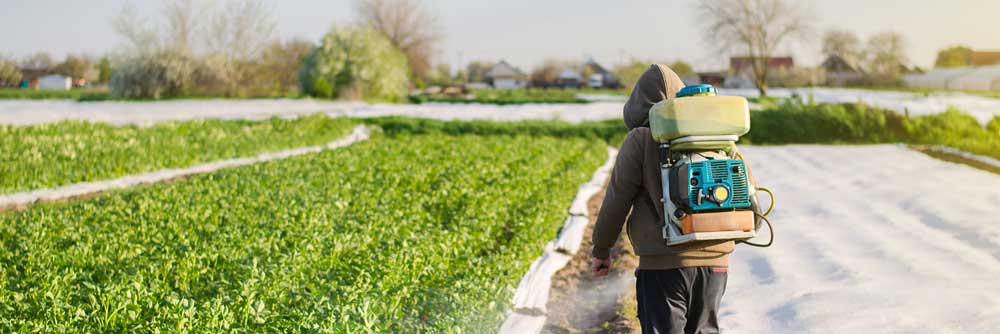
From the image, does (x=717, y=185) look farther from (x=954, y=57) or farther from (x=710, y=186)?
(x=954, y=57)

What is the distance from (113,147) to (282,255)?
320 inches

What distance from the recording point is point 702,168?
102 inches

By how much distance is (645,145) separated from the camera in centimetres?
281

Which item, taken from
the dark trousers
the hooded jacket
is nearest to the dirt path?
the dark trousers

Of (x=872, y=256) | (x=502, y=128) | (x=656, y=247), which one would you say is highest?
(x=656, y=247)

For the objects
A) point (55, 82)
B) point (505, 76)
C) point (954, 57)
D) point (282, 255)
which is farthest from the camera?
point (505, 76)

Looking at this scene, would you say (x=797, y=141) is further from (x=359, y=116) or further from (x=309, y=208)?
(x=309, y=208)

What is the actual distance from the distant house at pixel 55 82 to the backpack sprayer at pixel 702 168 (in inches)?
2232

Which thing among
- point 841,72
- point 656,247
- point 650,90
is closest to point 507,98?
point 841,72

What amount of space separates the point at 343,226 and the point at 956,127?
1465 centimetres

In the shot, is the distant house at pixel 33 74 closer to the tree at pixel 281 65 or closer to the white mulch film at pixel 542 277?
the tree at pixel 281 65

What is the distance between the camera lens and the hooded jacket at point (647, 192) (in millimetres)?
2797

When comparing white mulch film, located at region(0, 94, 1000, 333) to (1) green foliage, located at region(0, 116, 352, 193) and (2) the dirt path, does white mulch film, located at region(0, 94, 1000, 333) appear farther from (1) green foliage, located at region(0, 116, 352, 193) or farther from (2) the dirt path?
(1) green foliage, located at region(0, 116, 352, 193)

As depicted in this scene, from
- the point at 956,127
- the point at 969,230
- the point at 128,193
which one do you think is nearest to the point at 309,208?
the point at 128,193
